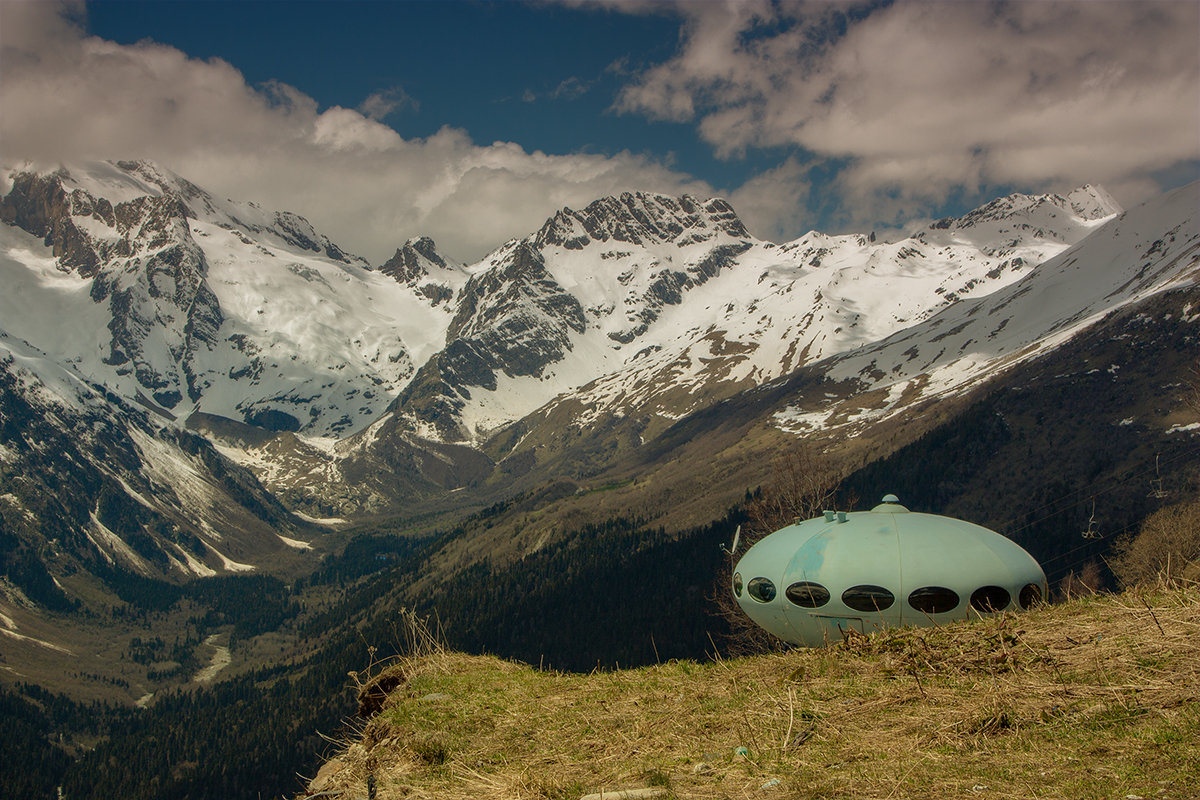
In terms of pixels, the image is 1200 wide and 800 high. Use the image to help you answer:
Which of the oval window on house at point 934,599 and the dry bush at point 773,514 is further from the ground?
the oval window on house at point 934,599

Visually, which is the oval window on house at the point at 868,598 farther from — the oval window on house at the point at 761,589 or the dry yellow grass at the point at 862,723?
the dry yellow grass at the point at 862,723

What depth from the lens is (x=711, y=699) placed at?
15.8 metres

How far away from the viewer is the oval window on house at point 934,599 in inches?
868

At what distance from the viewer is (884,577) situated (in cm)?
2248

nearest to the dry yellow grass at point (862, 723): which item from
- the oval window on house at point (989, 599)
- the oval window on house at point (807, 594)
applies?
the oval window on house at point (989, 599)

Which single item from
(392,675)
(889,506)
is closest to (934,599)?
(889,506)

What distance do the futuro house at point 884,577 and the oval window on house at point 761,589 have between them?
0.03 m

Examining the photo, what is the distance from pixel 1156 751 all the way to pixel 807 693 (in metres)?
5.50

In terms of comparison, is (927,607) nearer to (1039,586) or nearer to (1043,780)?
(1039,586)

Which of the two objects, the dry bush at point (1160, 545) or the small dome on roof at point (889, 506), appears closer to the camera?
the small dome on roof at point (889, 506)

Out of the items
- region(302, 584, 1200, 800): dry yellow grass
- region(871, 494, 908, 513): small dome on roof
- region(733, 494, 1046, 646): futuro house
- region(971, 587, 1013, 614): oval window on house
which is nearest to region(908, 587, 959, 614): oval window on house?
region(733, 494, 1046, 646): futuro house

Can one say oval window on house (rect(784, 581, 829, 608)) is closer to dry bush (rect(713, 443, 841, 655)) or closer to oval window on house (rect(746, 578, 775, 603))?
oval window on house (rect(746, 578, 775, 603))

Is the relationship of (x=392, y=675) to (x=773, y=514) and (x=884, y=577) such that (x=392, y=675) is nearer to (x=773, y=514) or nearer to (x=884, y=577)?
(x=884, y=577)

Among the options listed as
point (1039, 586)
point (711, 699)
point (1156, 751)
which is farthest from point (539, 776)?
point (1039, 586)
